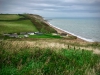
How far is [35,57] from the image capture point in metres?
9.51

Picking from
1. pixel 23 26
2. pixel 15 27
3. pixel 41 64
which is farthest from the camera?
pixel 23 26

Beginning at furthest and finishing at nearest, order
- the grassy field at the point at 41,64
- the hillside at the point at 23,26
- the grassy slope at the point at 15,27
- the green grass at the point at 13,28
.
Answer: the hillside at the point at 23,26 → the grassy slope at the point at 15,27 → the green grass at the point at 13,28 → the grassy field at the point at 41,64

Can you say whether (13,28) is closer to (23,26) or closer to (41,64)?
(23,26)

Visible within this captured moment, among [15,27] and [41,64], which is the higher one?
[41,64]

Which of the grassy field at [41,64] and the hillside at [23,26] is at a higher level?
the grassy field at [41,64]

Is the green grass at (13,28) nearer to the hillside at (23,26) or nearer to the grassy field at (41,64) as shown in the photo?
the hillside at (23,26)

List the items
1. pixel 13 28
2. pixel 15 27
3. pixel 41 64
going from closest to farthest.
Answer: pixel 41 64
pixel 13 28
pixel 15 27

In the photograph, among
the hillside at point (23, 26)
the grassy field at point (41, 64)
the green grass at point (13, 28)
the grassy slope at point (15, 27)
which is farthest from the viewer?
the hillside at point (23, 26)

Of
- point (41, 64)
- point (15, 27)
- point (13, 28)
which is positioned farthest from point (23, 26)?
point (41, 64)

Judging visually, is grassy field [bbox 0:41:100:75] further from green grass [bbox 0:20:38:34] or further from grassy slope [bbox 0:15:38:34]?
grassy slope [bbox 0:15:38:34]

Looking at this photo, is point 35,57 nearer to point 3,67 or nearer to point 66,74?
point 3,67

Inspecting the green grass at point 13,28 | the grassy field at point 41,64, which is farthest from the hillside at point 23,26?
the grassy field at point 41,64

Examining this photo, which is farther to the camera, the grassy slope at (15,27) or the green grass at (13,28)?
the grassy slope at (15,27)

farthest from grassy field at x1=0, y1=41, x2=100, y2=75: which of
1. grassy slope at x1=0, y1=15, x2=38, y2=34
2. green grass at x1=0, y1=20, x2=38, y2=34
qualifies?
grassy slope at x1=0, y1=15, x2=38, y2=34
